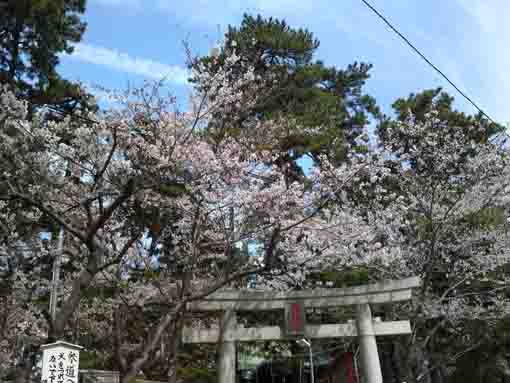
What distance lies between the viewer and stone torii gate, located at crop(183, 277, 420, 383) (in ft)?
33.8

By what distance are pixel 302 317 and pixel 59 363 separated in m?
5.96

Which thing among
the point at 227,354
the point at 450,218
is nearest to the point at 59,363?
the point at 227,354

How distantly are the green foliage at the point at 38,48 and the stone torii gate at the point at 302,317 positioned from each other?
678 centimetres

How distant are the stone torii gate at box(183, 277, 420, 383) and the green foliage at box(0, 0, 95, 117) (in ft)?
22.2

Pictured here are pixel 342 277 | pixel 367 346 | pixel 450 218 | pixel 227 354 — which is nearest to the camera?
pixel 227 354

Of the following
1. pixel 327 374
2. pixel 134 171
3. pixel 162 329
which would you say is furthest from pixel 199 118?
pixel 327 374

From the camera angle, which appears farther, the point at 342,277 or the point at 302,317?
the point at 342,277

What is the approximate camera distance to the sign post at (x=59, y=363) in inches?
211

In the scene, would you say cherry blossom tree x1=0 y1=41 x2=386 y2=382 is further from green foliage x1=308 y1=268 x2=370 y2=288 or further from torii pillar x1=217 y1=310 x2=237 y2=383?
green foliage x1=308 y1=268 x2=370 y2=288

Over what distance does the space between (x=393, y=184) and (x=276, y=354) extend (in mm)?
7324

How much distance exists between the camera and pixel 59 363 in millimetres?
5426

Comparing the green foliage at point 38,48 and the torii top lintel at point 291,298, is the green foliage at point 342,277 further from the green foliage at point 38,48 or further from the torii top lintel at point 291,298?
the green foliage at point 38,48

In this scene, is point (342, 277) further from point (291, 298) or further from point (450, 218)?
point (291, 298)

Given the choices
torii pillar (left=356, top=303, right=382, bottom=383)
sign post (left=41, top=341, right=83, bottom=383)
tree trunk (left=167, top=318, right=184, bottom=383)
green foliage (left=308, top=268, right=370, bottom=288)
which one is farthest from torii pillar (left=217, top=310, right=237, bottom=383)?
sign post (left=41, top=341, right=83, bottom=383)
